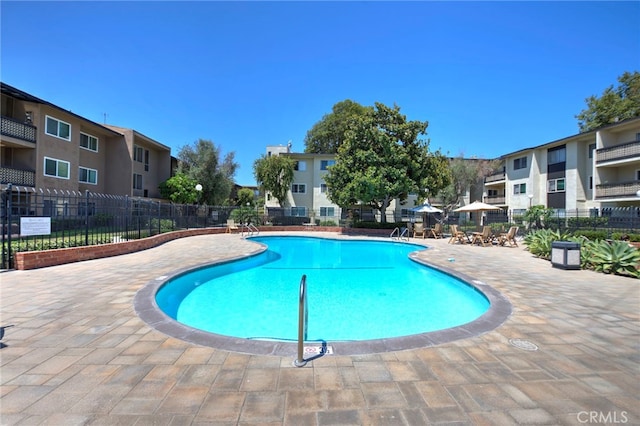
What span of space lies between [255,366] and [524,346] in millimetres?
3078

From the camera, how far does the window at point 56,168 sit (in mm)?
17625

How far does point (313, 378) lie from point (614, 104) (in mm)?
39186

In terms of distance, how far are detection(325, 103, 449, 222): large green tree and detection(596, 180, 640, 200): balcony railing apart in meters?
11.0

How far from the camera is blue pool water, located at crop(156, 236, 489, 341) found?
543 centimetres

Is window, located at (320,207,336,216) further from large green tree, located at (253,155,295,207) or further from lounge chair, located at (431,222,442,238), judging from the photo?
lounge chair, located at (431,222,442,238)

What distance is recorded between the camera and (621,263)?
7.89 m

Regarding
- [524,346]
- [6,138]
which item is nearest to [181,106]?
[6,138]

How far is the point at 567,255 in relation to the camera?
8641 mm

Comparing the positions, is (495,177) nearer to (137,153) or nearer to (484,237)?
(484,237)

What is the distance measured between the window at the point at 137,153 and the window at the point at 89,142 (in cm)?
259

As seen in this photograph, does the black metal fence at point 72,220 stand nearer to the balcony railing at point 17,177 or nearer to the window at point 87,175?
the balcony railing at point 17,177

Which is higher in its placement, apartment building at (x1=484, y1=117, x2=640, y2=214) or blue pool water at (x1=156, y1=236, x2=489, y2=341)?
apartment building at (x1=484, y1=117, x2=640, y2=214)

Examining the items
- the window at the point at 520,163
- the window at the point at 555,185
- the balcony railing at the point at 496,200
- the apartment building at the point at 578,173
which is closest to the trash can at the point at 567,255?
the apartment building at the point at 578,173

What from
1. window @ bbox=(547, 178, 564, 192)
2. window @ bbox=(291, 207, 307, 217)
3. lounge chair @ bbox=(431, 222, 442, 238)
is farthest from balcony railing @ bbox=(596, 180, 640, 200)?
window @ bbox=(291, 207, 307, 217)
